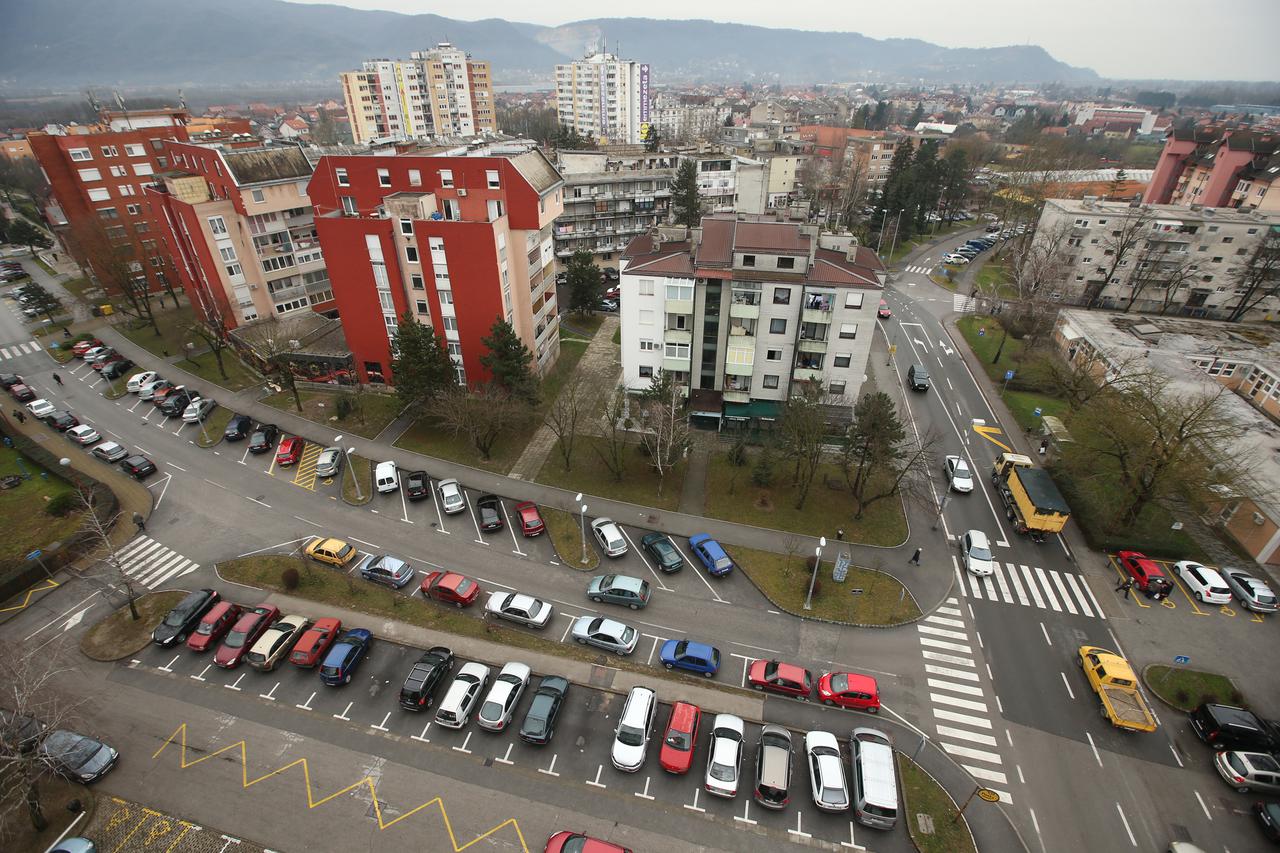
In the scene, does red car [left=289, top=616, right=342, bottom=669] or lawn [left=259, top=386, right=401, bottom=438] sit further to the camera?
lawn [left=259, top=386, right=401, bottom=438]

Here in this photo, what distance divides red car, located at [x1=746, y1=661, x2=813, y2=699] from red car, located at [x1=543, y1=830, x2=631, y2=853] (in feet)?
32.3

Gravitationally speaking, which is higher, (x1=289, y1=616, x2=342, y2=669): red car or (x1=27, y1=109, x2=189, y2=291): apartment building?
(x1=27, y1=109, x2=189, y2=291): apartment building

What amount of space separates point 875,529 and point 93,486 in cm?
5548

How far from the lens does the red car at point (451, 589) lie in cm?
3353

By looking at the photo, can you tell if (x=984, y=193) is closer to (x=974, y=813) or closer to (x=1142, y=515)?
(x=1142, y=515)

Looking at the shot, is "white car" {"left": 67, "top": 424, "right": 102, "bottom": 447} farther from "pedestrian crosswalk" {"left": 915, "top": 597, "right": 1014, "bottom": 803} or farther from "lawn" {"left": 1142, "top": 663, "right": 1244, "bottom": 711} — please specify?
"lawn" {"left": 1142, "top": 663, "right": 1244, "bottom": 711}

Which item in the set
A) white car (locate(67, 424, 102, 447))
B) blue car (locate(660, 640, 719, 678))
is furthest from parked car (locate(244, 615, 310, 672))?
white car (locate(67, 424, 102, 447))

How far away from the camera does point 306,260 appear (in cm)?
6366

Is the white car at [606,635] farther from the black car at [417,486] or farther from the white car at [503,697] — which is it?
the black car at [417,486]

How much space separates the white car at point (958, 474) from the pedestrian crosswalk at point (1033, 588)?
23.4 ft

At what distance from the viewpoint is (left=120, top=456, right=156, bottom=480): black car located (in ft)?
145

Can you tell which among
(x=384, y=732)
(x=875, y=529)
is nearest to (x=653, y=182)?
(x=875, y=529)

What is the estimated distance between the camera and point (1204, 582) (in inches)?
1357

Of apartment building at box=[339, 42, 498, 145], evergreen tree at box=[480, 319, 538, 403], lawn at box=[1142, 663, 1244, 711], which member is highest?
apartment building at box=[339, 42, 498, 145]
